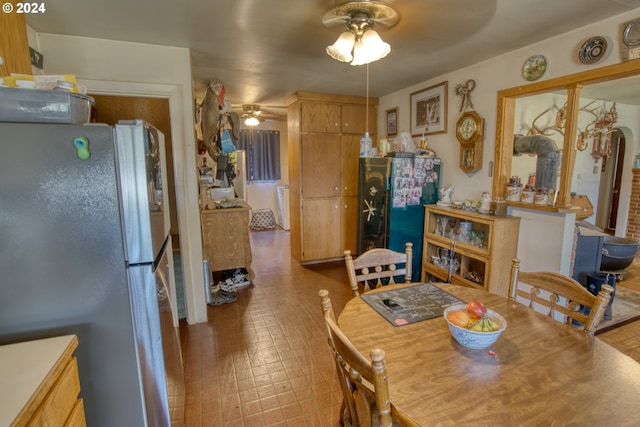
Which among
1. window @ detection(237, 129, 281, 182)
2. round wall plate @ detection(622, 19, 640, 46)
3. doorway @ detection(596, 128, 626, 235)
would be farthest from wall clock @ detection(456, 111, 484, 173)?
window @ detection(237, 129, 281, 182)

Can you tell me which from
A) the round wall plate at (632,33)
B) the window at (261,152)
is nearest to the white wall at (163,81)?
the round wall plate at (632,33)

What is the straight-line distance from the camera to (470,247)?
2.77m

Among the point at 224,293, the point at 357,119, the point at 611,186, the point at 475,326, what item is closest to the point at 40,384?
the point at 475,326

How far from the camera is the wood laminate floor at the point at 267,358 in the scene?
183 cm

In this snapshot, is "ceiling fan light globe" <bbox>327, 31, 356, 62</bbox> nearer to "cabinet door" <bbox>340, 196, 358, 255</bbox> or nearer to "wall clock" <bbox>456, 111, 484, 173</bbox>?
"wall clock" <bbox>456, 111, 484, 173</bbox>

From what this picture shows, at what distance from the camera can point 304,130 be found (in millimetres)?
4195

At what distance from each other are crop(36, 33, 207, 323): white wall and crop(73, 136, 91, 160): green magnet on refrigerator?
1.64 meters

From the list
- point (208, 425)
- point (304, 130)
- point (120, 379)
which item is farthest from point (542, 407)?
point (304, 130)

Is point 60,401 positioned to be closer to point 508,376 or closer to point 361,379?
point 361,379

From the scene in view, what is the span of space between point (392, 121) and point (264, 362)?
3.28 m

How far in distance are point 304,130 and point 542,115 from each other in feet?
8.68

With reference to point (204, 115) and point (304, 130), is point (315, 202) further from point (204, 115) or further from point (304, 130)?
point (204, 115)

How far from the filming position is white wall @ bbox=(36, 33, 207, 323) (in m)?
2.29

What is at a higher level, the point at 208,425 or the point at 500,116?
the point at 500,116
